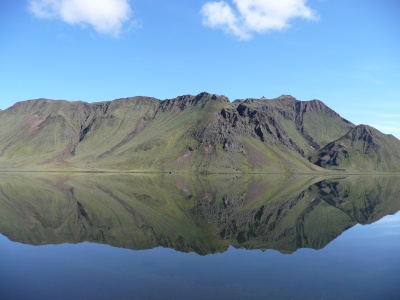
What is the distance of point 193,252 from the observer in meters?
47.5

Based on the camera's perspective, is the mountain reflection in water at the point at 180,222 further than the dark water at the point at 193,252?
Yes

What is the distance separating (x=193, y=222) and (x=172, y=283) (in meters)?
34.6

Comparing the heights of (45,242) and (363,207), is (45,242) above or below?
below

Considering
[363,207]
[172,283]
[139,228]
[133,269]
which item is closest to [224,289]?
[172,283]

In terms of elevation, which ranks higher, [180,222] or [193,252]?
[180,222]

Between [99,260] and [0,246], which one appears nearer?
[99,260]

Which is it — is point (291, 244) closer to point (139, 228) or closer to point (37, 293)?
point (139, 228)

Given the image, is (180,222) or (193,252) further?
(180,222)

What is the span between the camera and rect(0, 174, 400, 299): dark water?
33.0 metres

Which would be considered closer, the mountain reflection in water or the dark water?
the dark water

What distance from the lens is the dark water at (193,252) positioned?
108 feet

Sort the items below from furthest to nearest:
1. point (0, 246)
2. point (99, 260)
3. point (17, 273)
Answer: point (0, 246) → point (99, 260) → point (17, 273)

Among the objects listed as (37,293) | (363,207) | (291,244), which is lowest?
(37,293)

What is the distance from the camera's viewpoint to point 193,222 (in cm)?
6888
